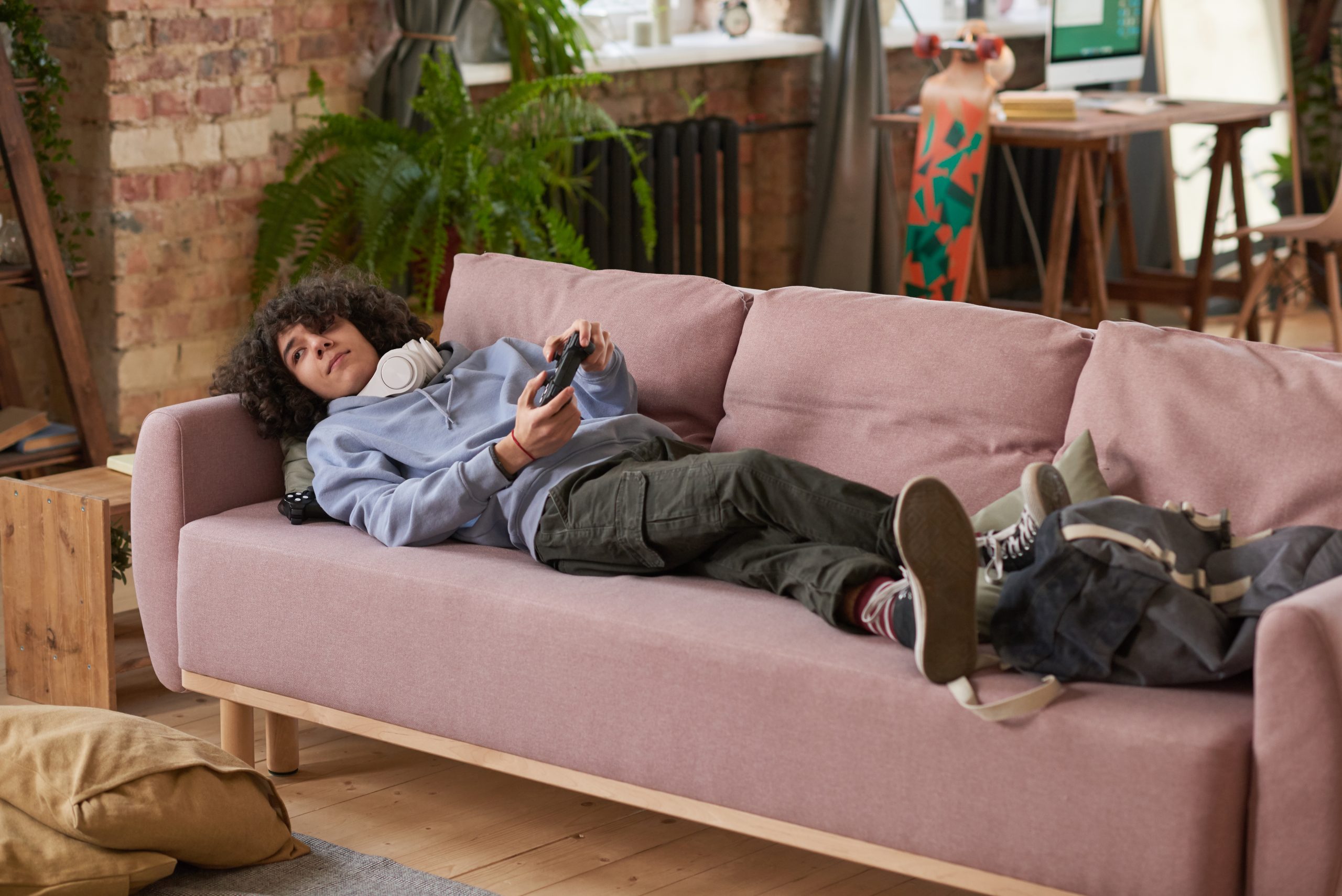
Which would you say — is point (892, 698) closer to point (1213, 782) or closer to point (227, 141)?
point (1213, 782)

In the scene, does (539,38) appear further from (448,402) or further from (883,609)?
(883,609)

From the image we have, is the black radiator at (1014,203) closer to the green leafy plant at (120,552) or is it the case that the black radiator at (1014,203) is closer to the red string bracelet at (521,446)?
the green leafy plant at (120,552)

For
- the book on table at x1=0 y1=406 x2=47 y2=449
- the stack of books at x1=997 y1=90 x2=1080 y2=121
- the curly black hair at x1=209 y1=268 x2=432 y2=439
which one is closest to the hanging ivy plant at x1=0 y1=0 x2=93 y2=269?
the book on table at x1=0 y1=406 x2=47 y2=449

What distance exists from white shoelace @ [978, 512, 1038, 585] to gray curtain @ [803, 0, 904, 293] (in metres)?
3.25

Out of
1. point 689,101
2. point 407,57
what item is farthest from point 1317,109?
point 407,57

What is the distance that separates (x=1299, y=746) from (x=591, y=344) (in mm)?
1184

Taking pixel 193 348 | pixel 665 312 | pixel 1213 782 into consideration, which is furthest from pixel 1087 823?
pixel 193 348

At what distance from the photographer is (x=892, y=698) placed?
1793 millimetres

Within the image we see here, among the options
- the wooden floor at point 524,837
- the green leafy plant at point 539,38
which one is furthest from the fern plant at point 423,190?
the wooden floor at point 524,837

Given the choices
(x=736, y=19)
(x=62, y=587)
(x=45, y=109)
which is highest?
(x=736, y=19)

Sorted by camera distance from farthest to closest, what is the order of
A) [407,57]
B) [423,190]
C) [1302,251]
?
[1302,251] < [407,57] < [423,190]

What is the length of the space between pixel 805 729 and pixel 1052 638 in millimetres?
317

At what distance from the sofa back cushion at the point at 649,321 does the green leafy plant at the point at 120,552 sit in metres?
0.75

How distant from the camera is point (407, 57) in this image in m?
4.07
